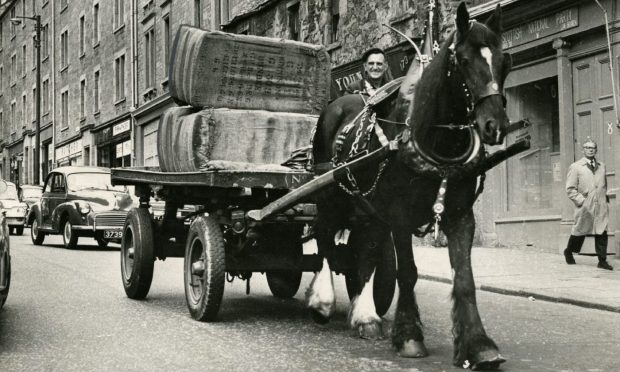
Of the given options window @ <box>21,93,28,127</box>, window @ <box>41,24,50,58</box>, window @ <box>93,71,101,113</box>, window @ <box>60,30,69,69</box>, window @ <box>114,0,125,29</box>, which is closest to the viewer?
window @ <box>114,0,125,29</box>

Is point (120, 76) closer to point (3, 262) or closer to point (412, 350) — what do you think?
point (3, 262)

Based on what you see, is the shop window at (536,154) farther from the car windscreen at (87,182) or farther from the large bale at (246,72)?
the car windscreen at (87,182)

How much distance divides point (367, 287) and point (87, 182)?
45.4 ft

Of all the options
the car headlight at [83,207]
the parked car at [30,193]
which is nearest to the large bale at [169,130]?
the car headlight at [83,207]

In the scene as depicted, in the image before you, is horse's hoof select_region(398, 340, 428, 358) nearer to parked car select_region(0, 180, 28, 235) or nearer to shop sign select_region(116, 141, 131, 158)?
parked car select_region(0, 180, 28, 235)

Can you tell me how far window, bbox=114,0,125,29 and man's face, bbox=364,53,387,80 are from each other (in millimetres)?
31601

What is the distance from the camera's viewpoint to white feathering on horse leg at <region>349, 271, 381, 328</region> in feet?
21.3

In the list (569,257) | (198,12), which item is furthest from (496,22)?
(198,12)

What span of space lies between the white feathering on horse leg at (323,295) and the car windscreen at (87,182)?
502 inches

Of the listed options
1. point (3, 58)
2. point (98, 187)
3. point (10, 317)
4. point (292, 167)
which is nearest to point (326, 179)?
point (292, 167)

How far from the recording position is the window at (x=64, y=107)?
4509cm

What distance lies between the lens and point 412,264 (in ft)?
18.7

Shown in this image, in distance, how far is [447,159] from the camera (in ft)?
17.3

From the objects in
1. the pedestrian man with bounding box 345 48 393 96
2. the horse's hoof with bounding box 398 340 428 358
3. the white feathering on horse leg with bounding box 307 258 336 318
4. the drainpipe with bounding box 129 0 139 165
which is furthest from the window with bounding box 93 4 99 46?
the horse's hoof with bounding box 398 340 428 358
